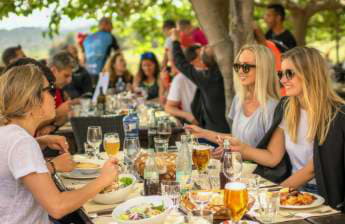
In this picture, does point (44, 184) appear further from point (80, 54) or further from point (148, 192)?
point (80, 54)

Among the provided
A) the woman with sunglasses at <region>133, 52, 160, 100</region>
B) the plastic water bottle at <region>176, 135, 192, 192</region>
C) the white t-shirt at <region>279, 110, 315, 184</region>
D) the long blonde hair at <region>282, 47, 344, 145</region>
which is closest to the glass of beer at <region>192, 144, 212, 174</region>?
the plastic water bottle at <region>176, 135, 192, 192</region>

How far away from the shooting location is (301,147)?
3.60 meters

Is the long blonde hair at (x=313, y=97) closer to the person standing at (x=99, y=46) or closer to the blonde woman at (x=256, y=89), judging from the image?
the blonde woman at (x=256, y=89)

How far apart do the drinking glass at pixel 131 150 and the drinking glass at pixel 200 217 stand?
1.06 meters

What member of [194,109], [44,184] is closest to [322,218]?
[44,184]

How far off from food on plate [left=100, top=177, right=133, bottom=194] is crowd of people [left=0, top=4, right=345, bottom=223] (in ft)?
0.66

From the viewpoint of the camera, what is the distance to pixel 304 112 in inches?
142

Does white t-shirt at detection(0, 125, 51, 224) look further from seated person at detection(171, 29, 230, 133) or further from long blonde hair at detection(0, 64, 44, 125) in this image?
seated person at detection(171, 29, 230, 133)

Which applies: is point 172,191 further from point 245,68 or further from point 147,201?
point 245,68

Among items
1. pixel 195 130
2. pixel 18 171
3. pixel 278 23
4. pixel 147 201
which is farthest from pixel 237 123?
pixel 278 23

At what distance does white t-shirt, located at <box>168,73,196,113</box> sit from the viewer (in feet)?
21.6

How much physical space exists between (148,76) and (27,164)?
5.85 meters

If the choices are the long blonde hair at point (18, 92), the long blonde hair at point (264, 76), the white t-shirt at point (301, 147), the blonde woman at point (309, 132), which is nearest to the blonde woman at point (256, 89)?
the long blonde hair at point (264, 76)

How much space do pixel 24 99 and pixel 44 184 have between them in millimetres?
436
